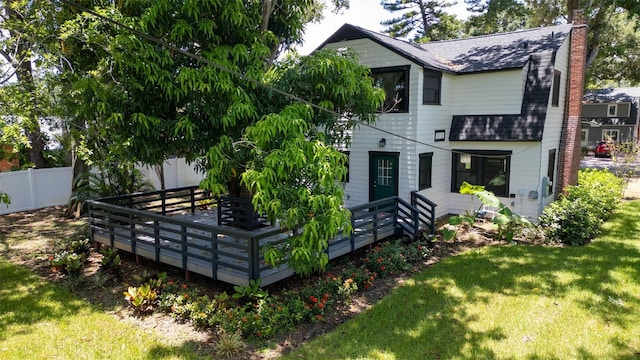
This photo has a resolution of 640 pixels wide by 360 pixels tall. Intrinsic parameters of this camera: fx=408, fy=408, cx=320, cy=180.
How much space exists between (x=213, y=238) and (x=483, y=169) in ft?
31.9

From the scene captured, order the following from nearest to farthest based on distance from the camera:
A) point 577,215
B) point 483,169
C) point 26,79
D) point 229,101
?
point 229,101
point 26,79
point 577,215
point 483,169

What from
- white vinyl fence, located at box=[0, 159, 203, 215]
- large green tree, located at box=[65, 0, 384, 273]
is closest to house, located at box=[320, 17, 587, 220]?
large green tree, located at box=[65, 0, 384, 273]

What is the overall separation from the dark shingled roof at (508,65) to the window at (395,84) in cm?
63

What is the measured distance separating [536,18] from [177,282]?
27.1m

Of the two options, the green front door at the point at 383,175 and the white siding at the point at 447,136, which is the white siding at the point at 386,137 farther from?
the green front door at the point at 383,175

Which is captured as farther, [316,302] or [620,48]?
[620,48]

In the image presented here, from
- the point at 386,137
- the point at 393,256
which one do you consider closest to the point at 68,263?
the point at 393,256

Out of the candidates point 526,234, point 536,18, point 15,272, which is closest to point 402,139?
point 526,234

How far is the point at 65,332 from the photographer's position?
257 inches

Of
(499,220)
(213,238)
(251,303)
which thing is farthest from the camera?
(499,220)

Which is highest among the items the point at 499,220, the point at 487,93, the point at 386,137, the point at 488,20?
the point at 488,20

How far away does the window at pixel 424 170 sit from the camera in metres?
12.8

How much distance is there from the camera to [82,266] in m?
9.24

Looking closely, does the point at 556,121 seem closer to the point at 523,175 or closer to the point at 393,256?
the point at 523,175
